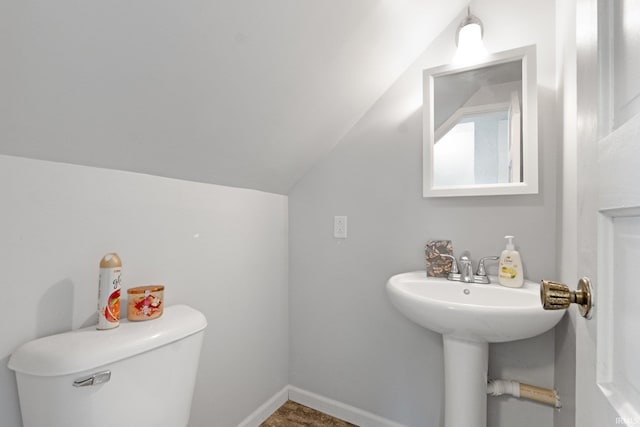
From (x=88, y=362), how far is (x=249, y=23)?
945 mm

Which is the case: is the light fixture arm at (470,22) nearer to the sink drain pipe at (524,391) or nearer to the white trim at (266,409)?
the sink drain pipe at (524,391)

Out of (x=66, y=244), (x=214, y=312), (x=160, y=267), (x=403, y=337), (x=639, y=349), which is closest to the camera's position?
(x=639, y=349)

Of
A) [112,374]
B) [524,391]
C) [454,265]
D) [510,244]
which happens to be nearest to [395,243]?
[454,265]

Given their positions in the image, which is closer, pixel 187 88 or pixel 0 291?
pixel 0 291

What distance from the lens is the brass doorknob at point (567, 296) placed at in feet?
1.42

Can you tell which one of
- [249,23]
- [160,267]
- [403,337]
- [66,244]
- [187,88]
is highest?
[249,23]

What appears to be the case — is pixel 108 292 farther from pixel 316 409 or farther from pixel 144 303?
pixel 316 409

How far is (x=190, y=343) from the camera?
2.98 feet

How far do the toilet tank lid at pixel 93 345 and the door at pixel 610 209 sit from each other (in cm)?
91

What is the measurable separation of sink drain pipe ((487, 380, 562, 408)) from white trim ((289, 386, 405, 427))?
48cm

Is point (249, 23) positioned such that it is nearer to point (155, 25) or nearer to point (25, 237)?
point (155, 25)

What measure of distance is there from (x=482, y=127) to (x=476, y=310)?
0.74 meters

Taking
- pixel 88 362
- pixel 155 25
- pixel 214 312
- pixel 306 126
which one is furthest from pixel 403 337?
pixel 155 25

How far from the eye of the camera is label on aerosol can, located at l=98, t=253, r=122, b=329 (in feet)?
2.68
